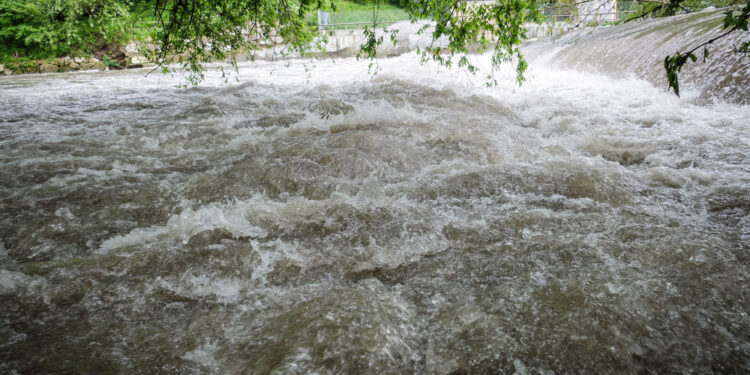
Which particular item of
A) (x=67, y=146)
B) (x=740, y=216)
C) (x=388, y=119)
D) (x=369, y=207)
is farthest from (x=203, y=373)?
(x=67, y=146)

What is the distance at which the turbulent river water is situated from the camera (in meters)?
1.48

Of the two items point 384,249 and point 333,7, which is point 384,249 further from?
point 333,7

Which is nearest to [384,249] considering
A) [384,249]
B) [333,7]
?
[384,249]

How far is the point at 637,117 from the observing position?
189 inches

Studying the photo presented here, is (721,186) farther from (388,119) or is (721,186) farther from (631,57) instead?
(631,57)

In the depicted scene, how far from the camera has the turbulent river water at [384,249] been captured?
1481 mm

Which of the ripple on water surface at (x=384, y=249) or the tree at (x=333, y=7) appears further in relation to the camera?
the tree at (x=333, y=7)

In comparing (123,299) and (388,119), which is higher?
(388,119)

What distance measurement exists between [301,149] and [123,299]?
7.21 feet

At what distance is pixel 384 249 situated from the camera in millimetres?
2240

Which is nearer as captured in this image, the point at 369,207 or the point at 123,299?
the point at 123,299

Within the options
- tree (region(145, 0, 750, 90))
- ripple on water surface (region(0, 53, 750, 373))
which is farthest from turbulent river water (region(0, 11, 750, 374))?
tree (region(145, 0, 750, 90))

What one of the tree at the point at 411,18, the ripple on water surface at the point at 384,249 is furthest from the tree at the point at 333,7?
the ripple on water surface at the point at 384,249

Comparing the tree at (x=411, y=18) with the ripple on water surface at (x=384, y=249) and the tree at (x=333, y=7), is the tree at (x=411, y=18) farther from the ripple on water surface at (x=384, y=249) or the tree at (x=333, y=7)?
the ripple on water surface at (x=384, y=249)
